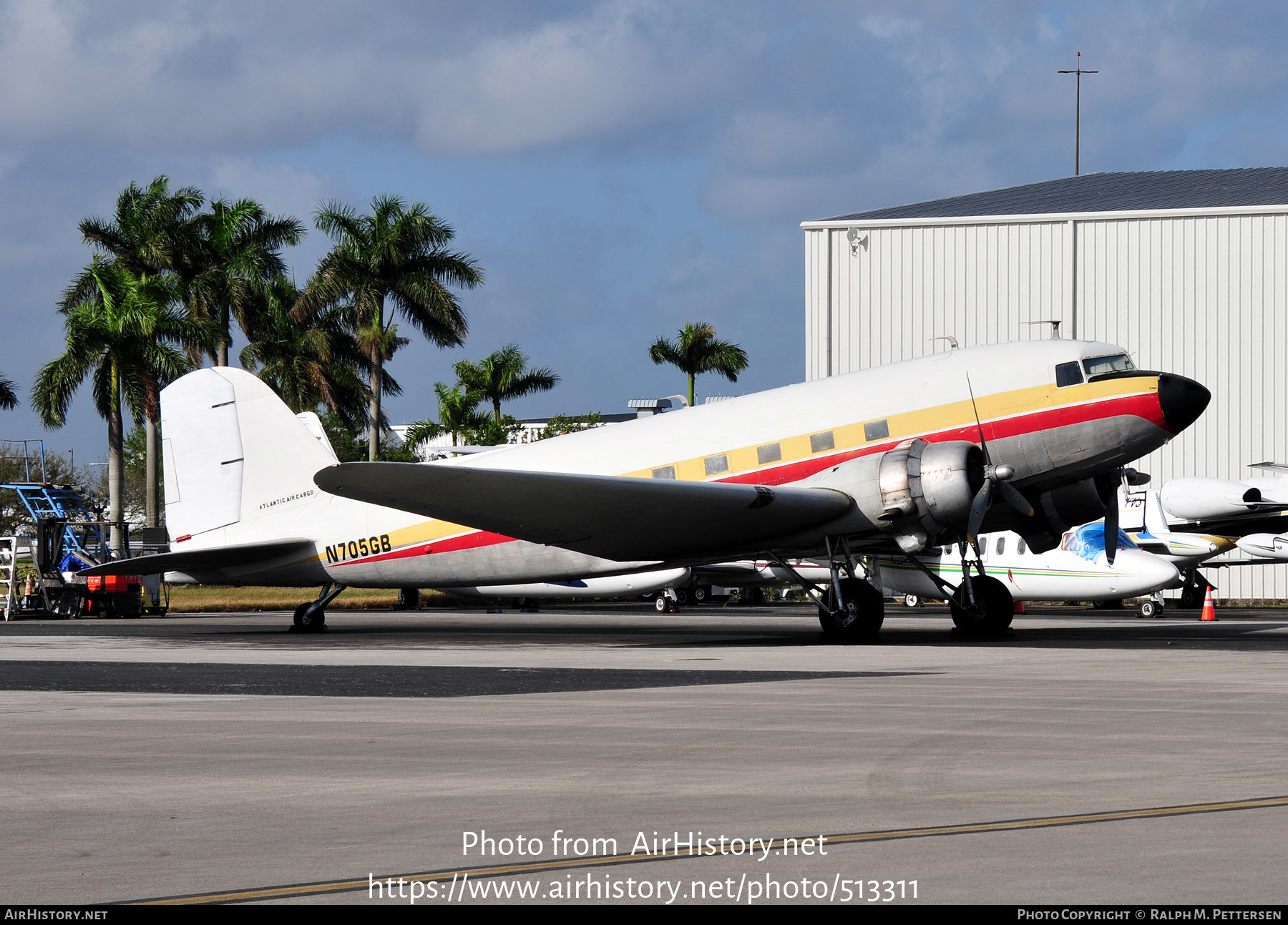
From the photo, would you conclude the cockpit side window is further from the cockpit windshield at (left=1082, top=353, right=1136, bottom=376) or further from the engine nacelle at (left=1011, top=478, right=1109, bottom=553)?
the engine nacelle at (left=1011, top=478, right=1109, bottom=553)

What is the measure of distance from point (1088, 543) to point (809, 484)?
13203 millimetres

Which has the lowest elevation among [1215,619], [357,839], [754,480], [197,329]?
[1215,619]

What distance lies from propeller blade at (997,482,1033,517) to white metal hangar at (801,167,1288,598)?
27385 mm

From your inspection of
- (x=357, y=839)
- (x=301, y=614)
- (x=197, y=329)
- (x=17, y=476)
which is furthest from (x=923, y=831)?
(x=17, y=476)

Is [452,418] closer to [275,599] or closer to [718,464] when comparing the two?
[275,599]

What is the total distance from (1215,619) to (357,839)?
32080 mm

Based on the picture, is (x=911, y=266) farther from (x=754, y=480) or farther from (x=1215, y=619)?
(x=754, y=480)

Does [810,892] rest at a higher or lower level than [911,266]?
lower

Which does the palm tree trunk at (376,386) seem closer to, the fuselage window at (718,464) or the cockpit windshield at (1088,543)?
the cockpit windshield at (1088,543)

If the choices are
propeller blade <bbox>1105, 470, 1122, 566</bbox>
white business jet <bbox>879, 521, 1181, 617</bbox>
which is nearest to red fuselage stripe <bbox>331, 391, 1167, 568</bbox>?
propeller blade <bbox>1105, 470, 1122, 566</bbox>

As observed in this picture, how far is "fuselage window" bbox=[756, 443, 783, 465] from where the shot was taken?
23344 mm

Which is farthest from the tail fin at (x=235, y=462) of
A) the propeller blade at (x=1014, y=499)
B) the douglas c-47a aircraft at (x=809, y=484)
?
the propeller blade at (x=1014, y=499)

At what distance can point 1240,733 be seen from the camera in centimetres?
970

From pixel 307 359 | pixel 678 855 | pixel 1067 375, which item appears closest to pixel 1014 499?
pixel 1067 375
